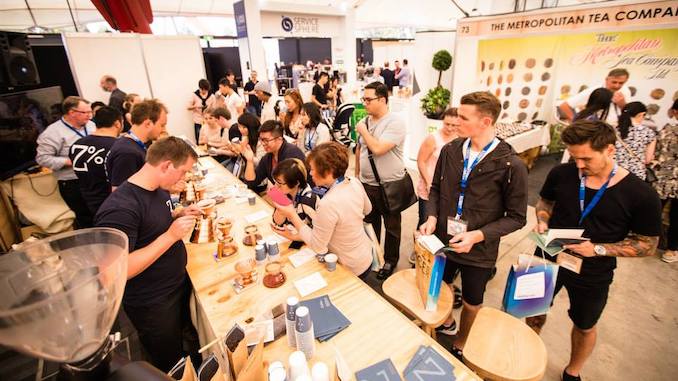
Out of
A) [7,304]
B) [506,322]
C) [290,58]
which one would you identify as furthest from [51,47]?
[290,58]

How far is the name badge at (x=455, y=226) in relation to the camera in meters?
1.81

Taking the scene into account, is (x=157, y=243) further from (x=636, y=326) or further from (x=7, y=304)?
(x=636, y=326)

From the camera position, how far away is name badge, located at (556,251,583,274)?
1.69m

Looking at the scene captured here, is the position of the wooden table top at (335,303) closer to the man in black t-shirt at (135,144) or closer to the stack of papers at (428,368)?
the stack of papers at (428,368)

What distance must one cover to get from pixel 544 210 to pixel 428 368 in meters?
1.31

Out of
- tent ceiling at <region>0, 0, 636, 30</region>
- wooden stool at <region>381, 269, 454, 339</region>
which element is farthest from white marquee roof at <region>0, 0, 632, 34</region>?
wooden stool at <region>381, 269, 454, 339</region>

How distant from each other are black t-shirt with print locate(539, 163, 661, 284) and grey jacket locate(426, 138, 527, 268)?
0.91 ft

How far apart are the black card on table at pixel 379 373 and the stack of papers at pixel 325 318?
227 millimetres

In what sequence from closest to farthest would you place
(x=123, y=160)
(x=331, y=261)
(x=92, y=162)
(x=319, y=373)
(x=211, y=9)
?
(x=319, y=373) → (x=331, y=261) → (x=123, y=160) → (x=92, y=162) → (x=211, y=9)

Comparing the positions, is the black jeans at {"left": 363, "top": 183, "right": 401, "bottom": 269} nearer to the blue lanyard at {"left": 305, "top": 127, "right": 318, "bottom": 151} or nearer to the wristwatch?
the blue lanyard at {"left": 305, "top": 127, "right": 318, "bottom": 151}

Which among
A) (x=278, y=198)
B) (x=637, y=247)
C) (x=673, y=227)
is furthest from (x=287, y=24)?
(x=637, y=247)

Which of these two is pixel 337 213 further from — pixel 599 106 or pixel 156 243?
pixel 599 106

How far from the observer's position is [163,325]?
70.3 inches

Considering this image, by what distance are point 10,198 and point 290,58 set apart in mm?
15640
